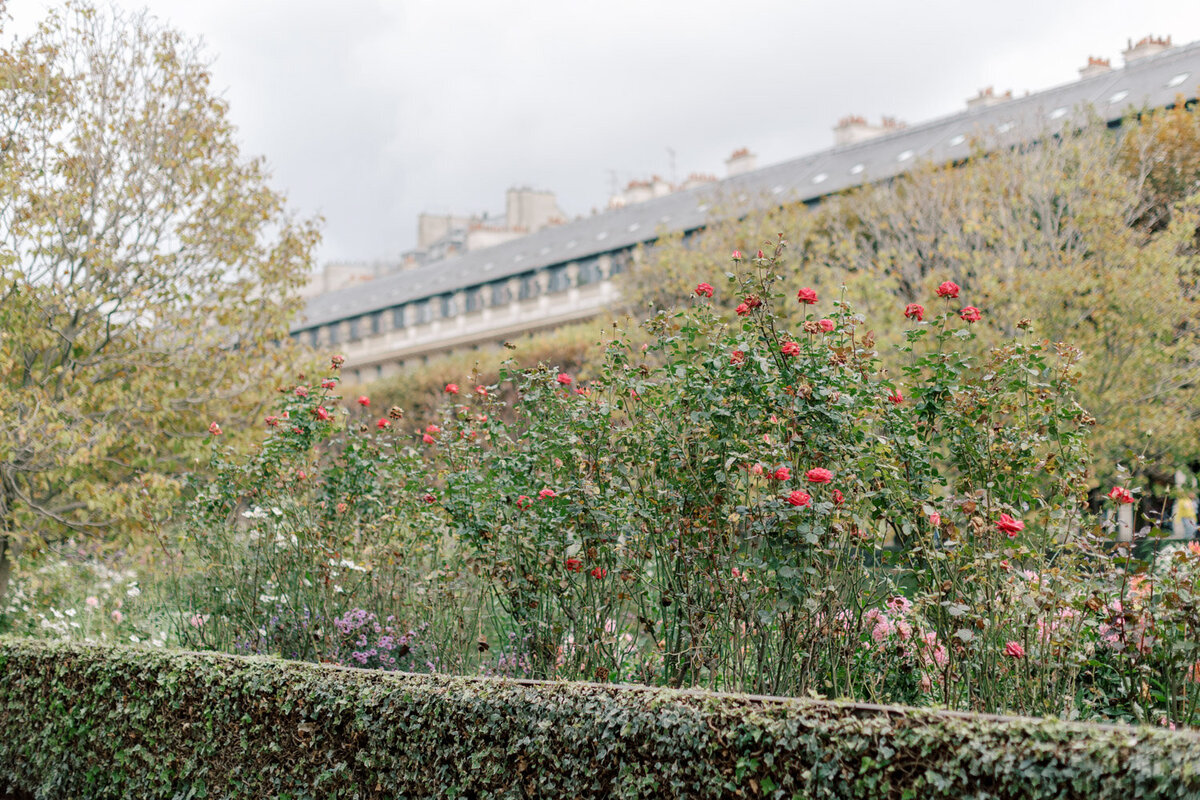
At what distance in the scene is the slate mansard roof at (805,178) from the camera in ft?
91.2

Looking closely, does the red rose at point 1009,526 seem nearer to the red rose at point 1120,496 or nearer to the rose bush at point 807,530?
the rose bush at point 807,530

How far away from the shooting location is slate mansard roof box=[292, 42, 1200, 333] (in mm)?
27797

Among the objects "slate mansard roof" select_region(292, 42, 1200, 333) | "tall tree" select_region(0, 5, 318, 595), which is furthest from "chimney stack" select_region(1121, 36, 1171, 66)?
"tall tree" select_region(0, 5, 318, 595)

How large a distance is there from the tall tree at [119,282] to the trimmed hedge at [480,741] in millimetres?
3227

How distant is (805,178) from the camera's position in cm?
4091

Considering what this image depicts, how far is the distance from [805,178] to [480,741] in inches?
1485

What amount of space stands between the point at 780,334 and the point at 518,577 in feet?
7.03

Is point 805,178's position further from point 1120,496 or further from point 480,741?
point 480,741

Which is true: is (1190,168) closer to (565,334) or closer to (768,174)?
(565,334)

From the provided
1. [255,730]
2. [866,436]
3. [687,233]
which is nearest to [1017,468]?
[866,436]

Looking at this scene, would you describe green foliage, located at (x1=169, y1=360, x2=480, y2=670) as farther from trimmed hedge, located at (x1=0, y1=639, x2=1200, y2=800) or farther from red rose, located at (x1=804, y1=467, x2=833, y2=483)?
red rose, located at (x1=804, y1=467, x2=833, y2=483)

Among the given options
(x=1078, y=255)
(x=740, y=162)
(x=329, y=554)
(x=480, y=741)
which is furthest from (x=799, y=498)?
(x=740, y=162)

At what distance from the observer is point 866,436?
5887 millimetres

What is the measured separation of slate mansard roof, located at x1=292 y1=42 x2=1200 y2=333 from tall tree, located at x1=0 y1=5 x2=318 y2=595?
6081 mm
